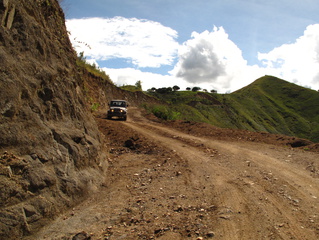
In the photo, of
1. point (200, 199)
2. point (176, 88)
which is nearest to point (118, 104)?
point (200, 199)

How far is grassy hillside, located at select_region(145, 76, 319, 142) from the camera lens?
7174 centimetres

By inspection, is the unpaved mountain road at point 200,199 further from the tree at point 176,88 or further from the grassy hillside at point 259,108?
the tree at point 176,88

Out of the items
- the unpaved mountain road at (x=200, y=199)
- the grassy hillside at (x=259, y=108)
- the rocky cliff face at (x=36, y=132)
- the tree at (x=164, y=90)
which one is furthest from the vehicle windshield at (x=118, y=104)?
the tree at (x=164, y=90)

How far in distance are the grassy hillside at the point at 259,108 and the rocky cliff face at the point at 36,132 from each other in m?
49.4

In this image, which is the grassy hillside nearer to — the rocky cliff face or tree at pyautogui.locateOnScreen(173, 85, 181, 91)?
tree at pyautogui.locateOnScreen(173, 85, 181, 91)

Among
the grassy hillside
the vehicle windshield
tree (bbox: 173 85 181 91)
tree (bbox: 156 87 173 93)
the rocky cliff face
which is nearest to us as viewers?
the rocky cliff face

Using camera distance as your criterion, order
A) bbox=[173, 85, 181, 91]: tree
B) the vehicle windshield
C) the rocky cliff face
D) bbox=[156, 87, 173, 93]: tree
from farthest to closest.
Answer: bbox=[173, 85, 181, 91]: tree, bbox=[156, 87, 173, 93]: tree, the vehicle windshield, the rocky cliff face

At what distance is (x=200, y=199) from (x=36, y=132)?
4228mm

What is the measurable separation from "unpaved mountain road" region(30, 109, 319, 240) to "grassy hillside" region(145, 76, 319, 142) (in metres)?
46.7

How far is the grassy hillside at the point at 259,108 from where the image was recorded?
235 feet

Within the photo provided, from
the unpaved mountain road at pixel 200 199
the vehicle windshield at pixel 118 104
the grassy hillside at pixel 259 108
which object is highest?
the grassy hillside at pixel 259 108

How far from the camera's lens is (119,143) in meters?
12.6

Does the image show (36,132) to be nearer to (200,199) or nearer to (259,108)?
(200,199)

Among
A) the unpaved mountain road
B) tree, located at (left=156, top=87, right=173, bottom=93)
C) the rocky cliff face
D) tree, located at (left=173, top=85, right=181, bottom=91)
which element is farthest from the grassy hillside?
the rocky cliff face
